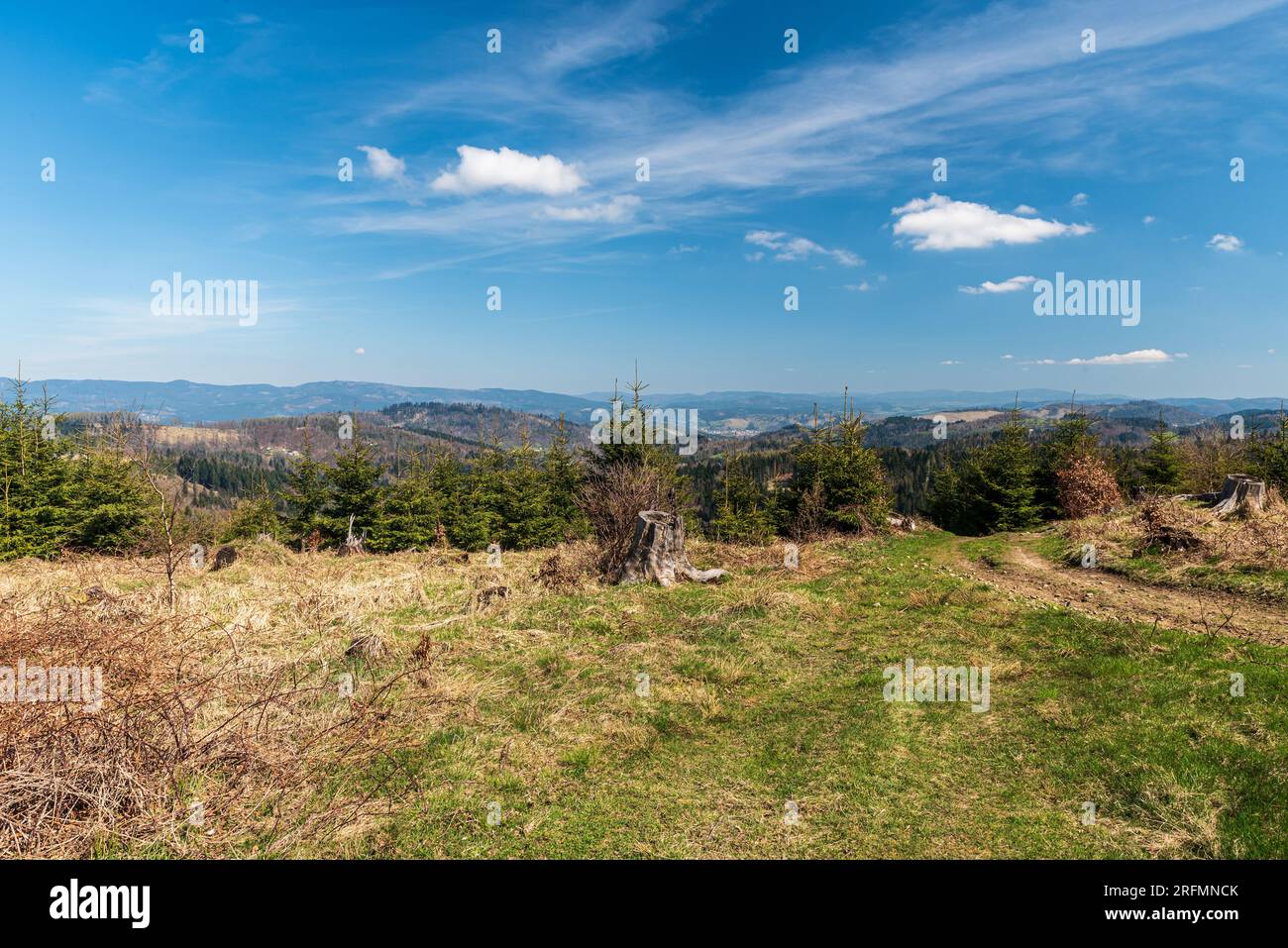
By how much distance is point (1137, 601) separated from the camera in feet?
37.4

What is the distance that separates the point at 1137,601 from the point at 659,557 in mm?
10100

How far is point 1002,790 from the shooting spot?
18.3 feet

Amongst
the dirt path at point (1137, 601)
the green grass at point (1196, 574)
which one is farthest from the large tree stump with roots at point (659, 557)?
the green grass at point (1196, 574)

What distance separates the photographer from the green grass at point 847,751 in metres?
4.88

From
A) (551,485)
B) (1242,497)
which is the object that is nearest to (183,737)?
(1242,497)

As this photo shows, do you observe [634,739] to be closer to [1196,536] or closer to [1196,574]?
[1196,574]

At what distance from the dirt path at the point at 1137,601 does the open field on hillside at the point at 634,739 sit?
32.5 inches

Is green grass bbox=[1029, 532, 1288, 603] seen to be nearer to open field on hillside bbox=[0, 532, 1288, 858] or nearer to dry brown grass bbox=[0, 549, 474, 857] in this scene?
open field on hillside bbox=[0, 532, 1288, 858]

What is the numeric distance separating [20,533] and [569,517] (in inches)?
858

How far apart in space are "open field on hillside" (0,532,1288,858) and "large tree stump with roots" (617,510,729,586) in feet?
10.1

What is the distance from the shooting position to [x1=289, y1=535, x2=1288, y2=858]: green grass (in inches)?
192

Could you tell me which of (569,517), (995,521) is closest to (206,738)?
(569,517)

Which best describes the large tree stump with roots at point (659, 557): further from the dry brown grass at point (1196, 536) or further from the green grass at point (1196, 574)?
the dry brown grass at point (1196, 536)
